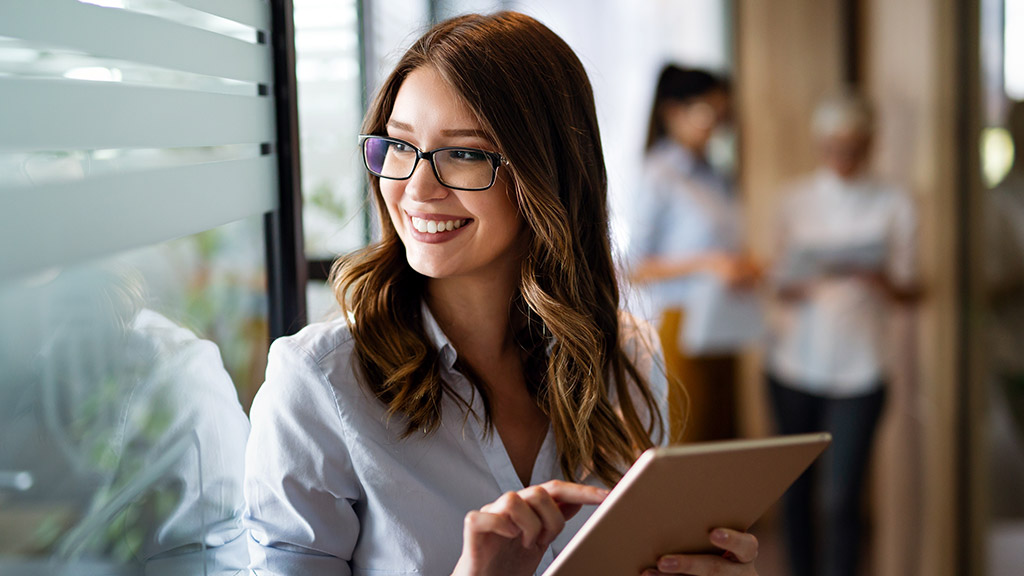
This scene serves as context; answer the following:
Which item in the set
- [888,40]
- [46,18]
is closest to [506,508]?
[46,18]

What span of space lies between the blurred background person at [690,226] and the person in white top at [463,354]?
2.13m

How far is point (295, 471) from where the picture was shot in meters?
1.09

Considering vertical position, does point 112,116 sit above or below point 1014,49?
below

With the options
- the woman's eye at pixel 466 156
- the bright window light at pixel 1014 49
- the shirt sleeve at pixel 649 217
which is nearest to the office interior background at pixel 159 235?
the woman's eye at pixel 466 156

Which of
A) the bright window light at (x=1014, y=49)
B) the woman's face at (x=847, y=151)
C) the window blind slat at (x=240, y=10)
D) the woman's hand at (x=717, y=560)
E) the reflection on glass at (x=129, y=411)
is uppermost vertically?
the bright window light at (x=1014, y=49)

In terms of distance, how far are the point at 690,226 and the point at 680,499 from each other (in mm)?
2807

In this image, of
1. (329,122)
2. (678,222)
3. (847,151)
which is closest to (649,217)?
(678,222)

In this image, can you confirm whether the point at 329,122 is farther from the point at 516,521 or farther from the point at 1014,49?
the point at 1014,49

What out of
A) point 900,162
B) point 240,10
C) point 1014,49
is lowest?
point 900,162

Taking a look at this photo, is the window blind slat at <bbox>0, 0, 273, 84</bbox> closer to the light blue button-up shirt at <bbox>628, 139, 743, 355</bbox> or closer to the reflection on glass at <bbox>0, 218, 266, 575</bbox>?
the reflection on glass at <bbox>0, 218, 266, 575</bbox>

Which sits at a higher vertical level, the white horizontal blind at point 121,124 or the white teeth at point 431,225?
the white horizontal blind at point 121,124

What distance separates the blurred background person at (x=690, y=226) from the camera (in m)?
3.51

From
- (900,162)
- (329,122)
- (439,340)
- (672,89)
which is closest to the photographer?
(439,340)

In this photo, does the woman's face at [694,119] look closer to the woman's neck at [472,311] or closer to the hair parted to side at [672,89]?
the hair parted to side at [672,89]
